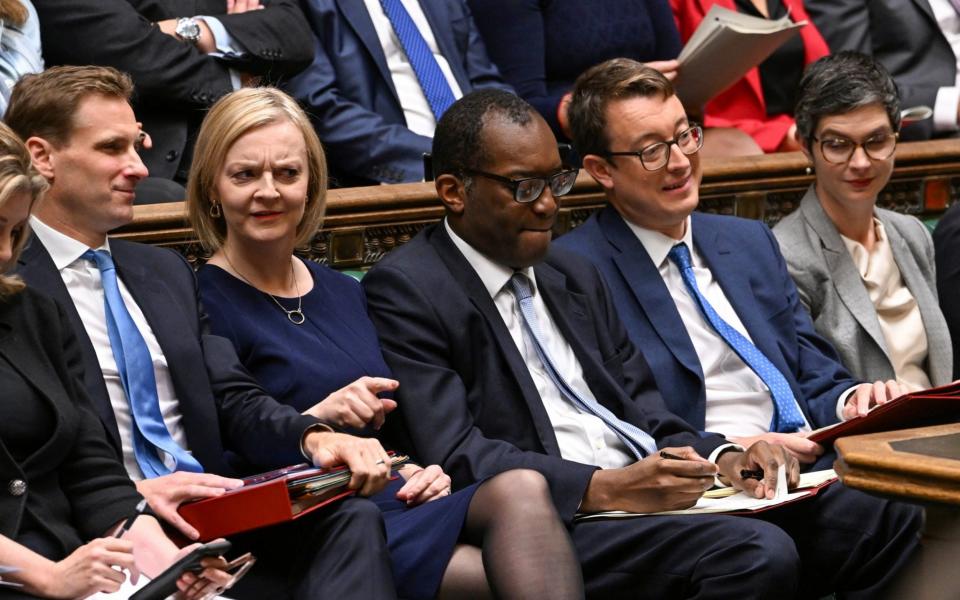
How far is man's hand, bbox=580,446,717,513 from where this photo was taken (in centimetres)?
303

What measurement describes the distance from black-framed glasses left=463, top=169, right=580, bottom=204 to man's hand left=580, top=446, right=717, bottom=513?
634mm

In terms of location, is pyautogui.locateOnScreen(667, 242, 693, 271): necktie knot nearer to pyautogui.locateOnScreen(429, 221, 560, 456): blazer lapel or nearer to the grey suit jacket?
the grey suit jacket

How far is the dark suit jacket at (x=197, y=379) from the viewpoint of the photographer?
3008mm

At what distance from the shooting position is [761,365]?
375cm

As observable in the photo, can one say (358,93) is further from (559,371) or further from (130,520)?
(130,520)

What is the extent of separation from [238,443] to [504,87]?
1.92m

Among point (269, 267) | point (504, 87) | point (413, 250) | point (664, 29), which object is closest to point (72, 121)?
point (269, 267)

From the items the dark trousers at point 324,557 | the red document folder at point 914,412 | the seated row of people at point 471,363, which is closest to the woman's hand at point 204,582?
the seated row of people at point 471,363

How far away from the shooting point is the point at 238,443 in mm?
3096

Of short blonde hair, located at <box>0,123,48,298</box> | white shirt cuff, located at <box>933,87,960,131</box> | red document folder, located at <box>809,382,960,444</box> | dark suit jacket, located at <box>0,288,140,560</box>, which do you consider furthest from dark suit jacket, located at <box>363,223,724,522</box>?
white shirt cuff, located at <box>933,87,960,131</box>

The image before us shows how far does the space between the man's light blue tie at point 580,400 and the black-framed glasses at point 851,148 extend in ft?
3.56

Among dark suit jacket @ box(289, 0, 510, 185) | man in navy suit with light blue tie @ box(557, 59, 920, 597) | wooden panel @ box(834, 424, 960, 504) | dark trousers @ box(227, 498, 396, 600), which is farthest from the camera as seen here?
dark suit jacket @ box(289, 0, 510, 185)

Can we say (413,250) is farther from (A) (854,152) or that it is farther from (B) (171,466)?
(A) (854,152)

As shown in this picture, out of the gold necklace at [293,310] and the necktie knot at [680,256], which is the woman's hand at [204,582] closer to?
the gold necklace at [293,310]
